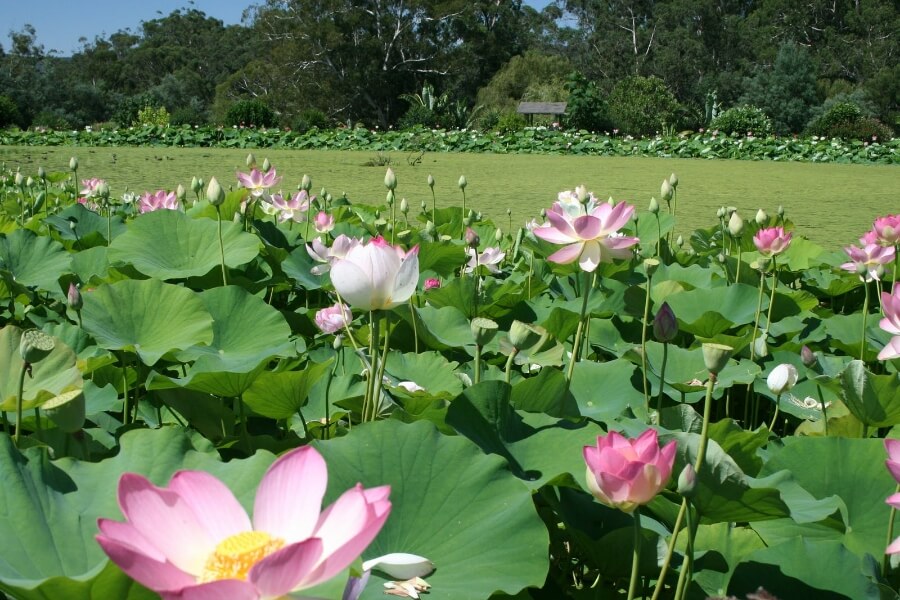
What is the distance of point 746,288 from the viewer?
141cm

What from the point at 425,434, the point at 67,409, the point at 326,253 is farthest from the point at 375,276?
the point at 326,253

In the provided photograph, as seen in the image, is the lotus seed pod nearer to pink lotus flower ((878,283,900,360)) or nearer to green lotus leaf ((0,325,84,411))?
green lotus leaf ((0,325,84,411))

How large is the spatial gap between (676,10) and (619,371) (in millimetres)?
26400

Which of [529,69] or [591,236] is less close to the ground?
[529,69]

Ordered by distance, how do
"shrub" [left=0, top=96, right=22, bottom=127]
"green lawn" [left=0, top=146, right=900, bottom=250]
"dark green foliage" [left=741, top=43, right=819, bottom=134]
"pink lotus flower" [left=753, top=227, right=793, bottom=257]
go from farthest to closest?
"dark green foliage" [left=741, top=43, right=819, bottom=134] → "shrub" [left=0, top=96, right=22, bottom=127] → "green lawn" [left=0, top=146, right=900, bottom=250] → "pink lotus flower" [left=753, top=227, right=793, bottom=257]

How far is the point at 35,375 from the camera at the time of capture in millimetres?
757

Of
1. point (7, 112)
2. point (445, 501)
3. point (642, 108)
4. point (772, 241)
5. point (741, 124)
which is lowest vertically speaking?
point (445, 501)

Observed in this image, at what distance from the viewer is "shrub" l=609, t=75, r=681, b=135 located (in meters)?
14.1

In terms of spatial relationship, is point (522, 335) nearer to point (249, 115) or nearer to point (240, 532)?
point (240, 532)

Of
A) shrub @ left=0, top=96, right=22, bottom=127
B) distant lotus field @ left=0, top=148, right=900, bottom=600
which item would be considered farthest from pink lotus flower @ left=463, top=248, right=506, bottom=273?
shrub @ left=0, top=96, right=22, bottom=127

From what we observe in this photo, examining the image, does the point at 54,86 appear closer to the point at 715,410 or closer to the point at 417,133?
the point at 417,133

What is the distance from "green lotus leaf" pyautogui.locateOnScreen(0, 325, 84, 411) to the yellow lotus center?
1.27 feet

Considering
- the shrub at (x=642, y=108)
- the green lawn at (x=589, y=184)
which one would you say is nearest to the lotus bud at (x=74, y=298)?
the green lawn at (x=589, y=184)

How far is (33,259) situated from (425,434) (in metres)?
1.06
